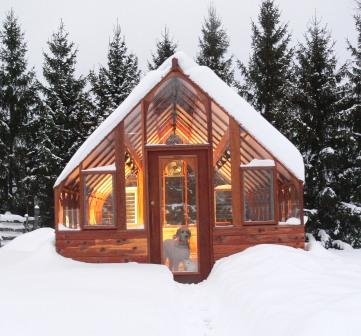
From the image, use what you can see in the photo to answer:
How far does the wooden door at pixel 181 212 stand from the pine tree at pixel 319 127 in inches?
237

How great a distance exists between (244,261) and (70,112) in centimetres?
1356

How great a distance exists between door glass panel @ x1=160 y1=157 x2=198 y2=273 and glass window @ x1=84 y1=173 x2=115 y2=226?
95cm

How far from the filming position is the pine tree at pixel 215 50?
2223cm

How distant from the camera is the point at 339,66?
15.2 metres

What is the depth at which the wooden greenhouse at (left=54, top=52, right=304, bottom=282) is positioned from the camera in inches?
344

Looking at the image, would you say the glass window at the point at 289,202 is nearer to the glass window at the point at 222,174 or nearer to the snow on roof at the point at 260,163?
the snow on roof at the point at 260,163

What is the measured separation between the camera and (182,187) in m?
9.16

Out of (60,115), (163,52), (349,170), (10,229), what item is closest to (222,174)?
(349,170)

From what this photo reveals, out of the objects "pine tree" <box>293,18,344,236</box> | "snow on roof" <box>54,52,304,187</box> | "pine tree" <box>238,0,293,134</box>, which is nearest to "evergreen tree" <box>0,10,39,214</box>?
"pine tree" <box>238,0,293,134</box>

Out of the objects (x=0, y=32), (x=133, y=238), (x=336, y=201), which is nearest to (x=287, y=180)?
(x=133, y=238)

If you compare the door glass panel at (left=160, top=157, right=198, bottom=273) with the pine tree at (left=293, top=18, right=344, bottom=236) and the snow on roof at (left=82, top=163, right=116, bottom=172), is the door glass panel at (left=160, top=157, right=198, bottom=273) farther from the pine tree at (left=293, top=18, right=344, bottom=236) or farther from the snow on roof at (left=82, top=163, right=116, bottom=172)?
the pine tree at (left=293, top=18, right=344, bottom=236)

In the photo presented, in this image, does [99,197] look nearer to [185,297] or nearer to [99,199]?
[99,199]

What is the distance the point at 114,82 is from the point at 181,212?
13.0 metres

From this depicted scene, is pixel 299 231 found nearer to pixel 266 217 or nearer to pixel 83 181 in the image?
pixel 266 217
